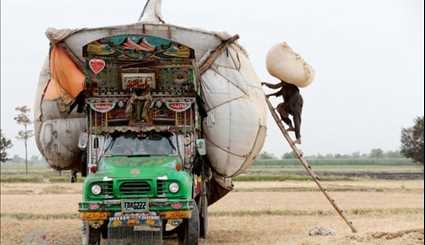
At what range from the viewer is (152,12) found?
17219mm

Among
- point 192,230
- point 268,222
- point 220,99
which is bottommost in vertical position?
point 268,222

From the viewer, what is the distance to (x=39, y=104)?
1580cm

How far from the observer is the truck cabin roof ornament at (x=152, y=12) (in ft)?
55.5

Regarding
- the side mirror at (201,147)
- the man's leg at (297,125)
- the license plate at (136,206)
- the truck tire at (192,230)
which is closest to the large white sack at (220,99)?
the side mirror at (201,147)

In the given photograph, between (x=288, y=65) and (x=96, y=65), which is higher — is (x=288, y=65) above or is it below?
below

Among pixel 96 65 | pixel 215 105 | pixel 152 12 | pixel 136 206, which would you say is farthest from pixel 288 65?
pixel 136 206

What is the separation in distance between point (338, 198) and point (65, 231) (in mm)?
18573

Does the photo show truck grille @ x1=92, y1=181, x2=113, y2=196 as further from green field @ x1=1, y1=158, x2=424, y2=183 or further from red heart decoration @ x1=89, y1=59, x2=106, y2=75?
green field @ x1=1, y1=158, x2=424, y2=183

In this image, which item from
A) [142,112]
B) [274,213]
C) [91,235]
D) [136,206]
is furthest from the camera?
[274,213]

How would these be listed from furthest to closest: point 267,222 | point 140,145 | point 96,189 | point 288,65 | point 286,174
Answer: point 286,174
point 267,222
point 288,65
point 140,145
point 96,189

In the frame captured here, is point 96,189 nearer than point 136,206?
No

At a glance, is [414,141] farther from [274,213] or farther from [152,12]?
[152,12]

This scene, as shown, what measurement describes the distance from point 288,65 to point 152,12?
133 inches

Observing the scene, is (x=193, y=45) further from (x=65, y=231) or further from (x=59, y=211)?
(x=59, y=211)
